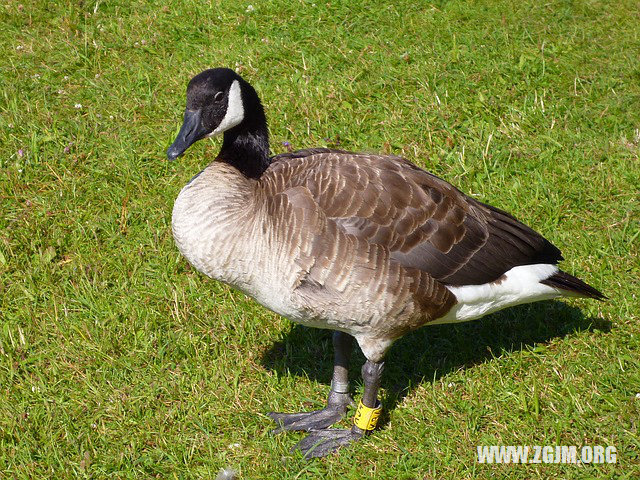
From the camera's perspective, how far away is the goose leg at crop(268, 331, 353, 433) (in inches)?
179

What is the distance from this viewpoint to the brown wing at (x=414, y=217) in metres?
4.00

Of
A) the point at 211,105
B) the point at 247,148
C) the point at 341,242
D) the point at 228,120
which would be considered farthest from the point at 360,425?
the point at 211,105

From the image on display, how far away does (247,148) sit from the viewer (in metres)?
4.32

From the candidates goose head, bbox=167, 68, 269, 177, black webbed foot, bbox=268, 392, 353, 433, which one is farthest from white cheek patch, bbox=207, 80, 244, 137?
black webbed foot, bbox=268, 392, 353, 433

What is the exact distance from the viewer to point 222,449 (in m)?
4.32

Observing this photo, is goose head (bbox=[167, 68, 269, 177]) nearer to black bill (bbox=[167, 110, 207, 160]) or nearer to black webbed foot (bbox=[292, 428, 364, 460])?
black bill (bbox=[167, 110, 207, 160])

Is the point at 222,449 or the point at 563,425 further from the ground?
the point at 563,425

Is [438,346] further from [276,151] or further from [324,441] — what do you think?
[276,151]

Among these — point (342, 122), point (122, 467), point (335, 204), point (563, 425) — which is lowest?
point (122, 467)

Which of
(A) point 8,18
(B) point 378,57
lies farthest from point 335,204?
(A) point 8,18

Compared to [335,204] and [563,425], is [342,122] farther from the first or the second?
[563,425]

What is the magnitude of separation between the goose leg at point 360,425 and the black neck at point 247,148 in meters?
1.29

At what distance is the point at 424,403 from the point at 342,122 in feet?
9.05

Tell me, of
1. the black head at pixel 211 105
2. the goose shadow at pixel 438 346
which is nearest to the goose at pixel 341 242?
the black head at pixel 211 105
